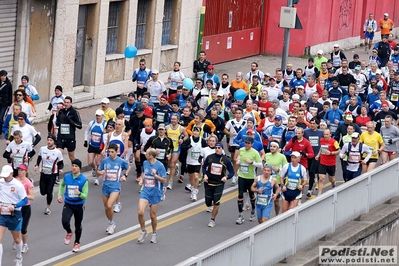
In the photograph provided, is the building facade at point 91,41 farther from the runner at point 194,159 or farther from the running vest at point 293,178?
the running vest at point 293,178

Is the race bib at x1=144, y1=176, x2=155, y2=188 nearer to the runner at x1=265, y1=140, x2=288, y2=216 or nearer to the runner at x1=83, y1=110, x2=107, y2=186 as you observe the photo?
the runner at x1=265, y1=140, x2=288, y2=216

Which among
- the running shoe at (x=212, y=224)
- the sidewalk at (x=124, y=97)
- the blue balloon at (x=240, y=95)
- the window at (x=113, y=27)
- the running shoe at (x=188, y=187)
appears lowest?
the running shoe at (x=212, y=224)

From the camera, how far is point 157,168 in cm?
1759

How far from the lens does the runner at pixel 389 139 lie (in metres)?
22.4

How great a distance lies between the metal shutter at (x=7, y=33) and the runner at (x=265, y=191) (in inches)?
371

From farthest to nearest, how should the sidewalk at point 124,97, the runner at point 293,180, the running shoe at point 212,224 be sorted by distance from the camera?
the sidewalk at point 124,97, the running shoe at point 212,224, the runner at point 293,180

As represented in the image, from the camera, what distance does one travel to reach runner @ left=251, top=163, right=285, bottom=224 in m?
18.0

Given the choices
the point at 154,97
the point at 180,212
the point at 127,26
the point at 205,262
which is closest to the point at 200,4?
the point at 127,26

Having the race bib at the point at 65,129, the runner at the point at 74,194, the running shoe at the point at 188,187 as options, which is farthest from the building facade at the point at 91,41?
the runner at the point at 74,194

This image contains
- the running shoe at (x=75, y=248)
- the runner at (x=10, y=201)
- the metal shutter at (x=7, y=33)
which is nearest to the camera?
the runner at (x=10, y=201)

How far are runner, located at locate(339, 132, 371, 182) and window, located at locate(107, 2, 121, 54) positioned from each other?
1080 cm

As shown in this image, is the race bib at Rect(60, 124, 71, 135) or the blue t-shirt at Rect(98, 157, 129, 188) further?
the race bib at Rect(60, 124, 71, 135)

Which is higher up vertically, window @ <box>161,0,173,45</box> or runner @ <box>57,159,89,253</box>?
window @ <box>161,0,173,45</box>

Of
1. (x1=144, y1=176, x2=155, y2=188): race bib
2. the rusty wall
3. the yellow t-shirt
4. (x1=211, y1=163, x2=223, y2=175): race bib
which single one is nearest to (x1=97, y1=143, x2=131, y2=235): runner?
(x1=144, y1=176, x2=155, y2=188): race bib
